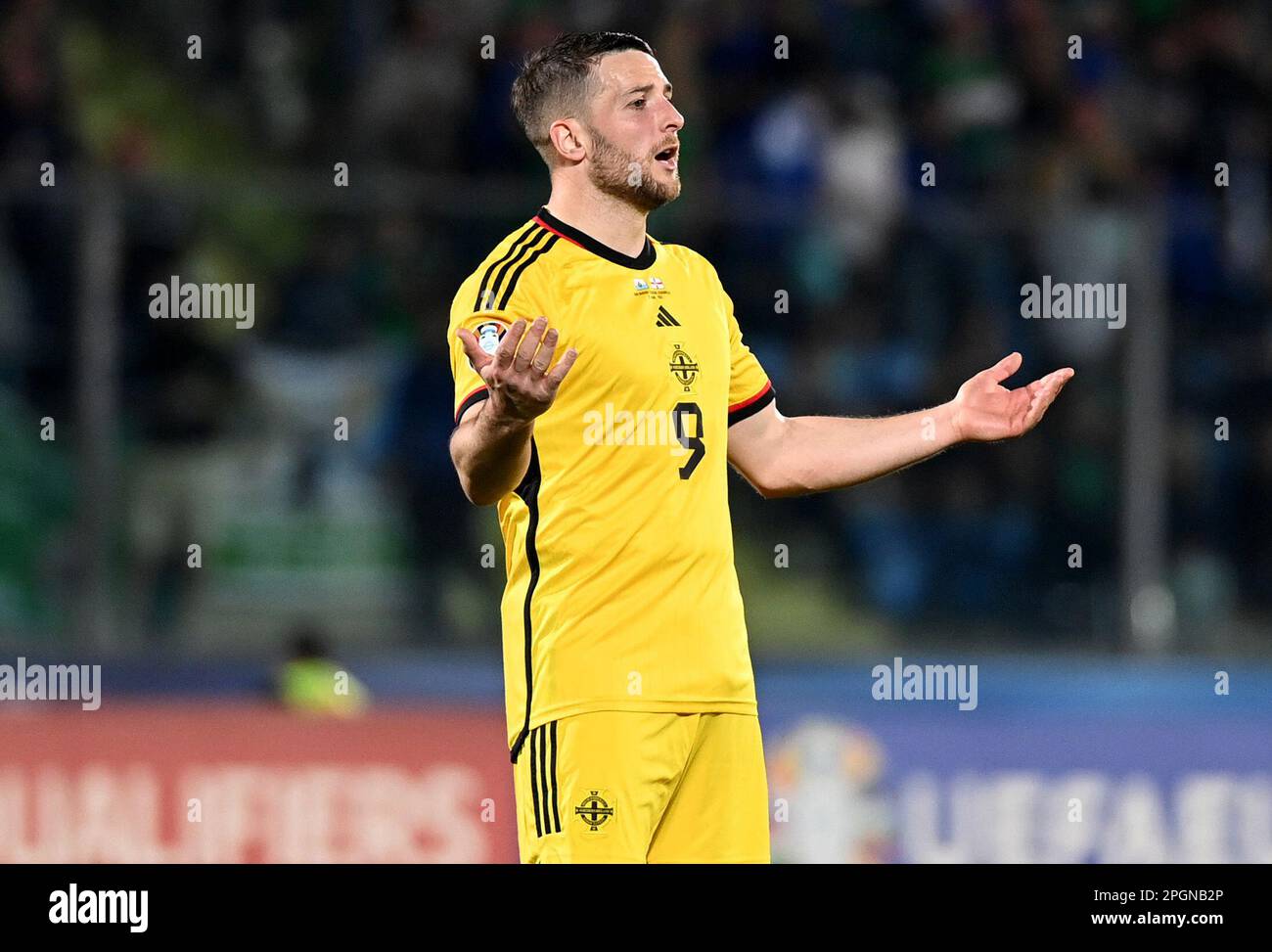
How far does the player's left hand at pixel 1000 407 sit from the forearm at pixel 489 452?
3.49ft

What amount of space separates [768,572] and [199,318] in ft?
7.75

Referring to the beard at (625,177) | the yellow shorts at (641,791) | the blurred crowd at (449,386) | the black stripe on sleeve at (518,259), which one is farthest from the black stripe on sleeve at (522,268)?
the blurred crowd at (449,386)

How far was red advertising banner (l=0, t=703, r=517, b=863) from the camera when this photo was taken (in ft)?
26.5

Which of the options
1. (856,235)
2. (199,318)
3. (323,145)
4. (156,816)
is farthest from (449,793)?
(323,145)

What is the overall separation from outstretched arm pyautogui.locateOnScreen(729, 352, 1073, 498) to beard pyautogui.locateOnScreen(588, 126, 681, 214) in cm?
61

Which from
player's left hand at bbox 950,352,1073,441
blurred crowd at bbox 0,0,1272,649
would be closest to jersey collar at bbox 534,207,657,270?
player's left hand at bbox 950,352,1073,441

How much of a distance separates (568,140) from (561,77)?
173mm

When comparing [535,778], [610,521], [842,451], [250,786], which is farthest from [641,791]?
[250,786]

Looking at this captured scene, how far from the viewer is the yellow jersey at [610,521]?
4836mm

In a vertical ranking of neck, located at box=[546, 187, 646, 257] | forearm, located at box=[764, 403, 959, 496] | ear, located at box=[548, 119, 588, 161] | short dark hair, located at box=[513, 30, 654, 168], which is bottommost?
forearm, located at box=[764, 403, 959, 496]

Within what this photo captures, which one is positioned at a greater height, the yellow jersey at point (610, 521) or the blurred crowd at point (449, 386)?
the blurred crowd at point (449, 386)

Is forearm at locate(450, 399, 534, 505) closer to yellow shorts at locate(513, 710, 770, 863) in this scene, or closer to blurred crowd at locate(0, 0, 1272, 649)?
yellow shorts at locate(513, 710, 770, 863)

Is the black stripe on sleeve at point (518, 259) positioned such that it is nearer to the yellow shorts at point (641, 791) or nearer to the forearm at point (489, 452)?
the forearm at point (489, 452)

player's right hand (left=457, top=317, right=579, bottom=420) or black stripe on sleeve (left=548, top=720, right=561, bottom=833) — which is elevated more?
player's right hand (left=457, top=317, right=579, bottom=420)
